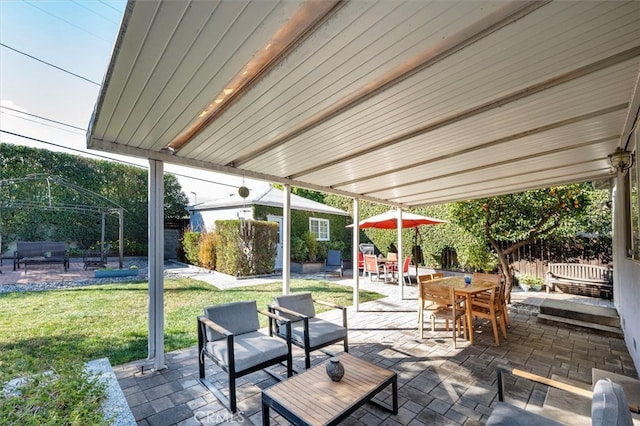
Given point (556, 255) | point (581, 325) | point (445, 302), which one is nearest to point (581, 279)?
point (556, 255)

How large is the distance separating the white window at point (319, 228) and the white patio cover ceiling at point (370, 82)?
9806mm

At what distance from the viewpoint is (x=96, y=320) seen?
5207 mm

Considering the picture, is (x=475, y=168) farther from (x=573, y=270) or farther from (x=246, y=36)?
(x=573, y=270)

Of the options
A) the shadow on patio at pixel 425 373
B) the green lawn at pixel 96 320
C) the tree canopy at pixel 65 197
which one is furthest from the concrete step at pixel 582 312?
the tree canopy at pixel 65 197

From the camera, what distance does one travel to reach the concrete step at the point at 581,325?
475cm

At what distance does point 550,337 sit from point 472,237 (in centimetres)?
530

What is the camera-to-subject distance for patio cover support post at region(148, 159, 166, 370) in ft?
11.4

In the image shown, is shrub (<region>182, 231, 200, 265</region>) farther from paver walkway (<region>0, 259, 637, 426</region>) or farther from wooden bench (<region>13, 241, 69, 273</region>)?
paver walkway (<region>0, 259, 637, 426</region>)

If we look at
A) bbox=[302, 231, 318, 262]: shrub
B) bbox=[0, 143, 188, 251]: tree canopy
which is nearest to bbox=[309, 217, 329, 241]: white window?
bbox=[302, 231, 318, 262]: shrub

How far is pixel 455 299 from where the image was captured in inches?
173

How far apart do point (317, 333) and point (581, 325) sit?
199 inches

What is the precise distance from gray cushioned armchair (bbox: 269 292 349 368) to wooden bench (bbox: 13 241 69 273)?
1005cm

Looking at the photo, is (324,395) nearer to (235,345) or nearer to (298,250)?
(235,345)

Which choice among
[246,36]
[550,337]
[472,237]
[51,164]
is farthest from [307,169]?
[51,164]
